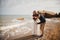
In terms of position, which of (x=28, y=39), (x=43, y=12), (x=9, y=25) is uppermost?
(x=43, y=12)

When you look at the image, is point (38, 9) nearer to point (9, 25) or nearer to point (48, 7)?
point (48, 7)

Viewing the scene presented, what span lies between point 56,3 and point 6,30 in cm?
76

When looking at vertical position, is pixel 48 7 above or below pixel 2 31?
above

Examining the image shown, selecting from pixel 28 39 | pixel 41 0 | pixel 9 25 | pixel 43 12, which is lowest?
pixel 28 39

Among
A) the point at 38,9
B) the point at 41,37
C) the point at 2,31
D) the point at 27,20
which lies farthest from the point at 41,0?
the point at 2,31

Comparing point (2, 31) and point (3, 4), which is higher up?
point (3, 4)

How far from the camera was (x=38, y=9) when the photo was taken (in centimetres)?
219

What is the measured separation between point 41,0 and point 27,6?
21cm

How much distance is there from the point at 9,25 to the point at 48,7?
1.89ft

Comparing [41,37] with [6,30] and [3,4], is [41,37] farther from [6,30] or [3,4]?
[3,4]

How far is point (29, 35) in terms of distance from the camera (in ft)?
7.11

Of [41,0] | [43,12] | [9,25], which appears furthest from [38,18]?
[9,25]

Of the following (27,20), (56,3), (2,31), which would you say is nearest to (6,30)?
(2,31)

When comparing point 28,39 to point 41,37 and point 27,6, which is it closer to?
point 41,37
